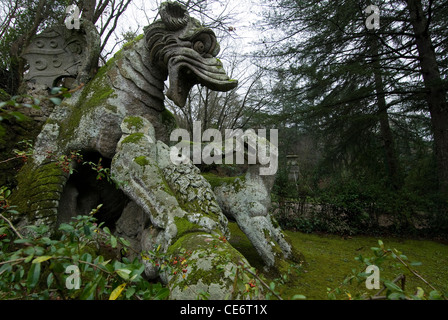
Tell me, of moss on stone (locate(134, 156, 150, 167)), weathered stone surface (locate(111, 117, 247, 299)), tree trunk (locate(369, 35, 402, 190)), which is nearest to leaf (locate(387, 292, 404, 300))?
weathered stone surface (locate(111, 117, 247, 299))

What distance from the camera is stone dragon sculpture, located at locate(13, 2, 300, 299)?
1.62 m

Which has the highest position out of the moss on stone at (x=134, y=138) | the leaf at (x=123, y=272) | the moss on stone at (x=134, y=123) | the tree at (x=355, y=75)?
the tree at (x=355, y=75)

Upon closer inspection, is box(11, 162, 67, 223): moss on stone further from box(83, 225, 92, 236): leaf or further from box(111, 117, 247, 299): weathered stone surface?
box(83, 225, 92, 236): leaf

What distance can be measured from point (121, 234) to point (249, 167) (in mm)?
1229

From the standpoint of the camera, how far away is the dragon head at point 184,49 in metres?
1.96

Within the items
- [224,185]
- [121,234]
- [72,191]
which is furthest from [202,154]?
[72,191]

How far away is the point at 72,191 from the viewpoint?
2162 millimetres

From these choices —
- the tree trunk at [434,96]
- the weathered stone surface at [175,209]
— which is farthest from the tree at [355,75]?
the weathered stone surface at [175,209]

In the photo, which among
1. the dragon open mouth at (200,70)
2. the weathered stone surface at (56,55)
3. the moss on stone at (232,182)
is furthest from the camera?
the weathered stone surface at (56,55)

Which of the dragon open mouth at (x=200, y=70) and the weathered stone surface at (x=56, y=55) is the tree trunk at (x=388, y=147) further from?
the weathered stone surface at (x=56, y=55)

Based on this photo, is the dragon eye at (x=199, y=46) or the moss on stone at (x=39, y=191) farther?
the dragon eye at (x=199, y=46)

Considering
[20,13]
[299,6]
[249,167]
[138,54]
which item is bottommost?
[249,167]

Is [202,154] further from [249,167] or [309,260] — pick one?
[309,260]

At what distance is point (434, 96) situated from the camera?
4.83 m
